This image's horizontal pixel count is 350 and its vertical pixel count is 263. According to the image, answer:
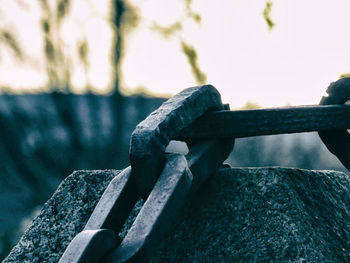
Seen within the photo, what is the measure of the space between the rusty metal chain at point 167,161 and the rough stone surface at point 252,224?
0.21 ft

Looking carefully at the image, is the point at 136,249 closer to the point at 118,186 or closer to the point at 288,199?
the point at 118,186

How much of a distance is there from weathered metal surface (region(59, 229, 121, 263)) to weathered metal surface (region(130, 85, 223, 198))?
11cm

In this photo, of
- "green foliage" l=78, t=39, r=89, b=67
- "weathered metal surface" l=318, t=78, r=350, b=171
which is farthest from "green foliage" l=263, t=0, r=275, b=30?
"green foliage" l=78, t=39, r=89, b=67

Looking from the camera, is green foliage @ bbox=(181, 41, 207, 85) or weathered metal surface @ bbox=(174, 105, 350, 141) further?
green foliage @ bbox=(181, 41, 207, 85)

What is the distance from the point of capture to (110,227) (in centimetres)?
74

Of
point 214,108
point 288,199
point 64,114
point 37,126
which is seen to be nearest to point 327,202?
point 288,199

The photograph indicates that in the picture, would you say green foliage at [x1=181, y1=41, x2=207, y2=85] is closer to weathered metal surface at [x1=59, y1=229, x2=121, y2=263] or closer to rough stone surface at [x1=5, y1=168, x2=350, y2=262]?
rough stone surface at [x1=5, y1=168, x2=350, y2=262]

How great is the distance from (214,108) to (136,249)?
1.43 ft

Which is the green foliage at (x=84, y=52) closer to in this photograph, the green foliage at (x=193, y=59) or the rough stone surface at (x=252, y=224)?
the green foliage at (x=193, y=59)

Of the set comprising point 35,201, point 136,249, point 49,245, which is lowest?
point 35,201

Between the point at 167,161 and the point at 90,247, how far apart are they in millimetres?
191

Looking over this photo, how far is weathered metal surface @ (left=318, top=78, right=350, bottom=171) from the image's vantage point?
3.71 ft

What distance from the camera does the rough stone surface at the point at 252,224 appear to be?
0.88 meters

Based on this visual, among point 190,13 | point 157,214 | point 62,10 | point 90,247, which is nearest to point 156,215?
point 157,214
